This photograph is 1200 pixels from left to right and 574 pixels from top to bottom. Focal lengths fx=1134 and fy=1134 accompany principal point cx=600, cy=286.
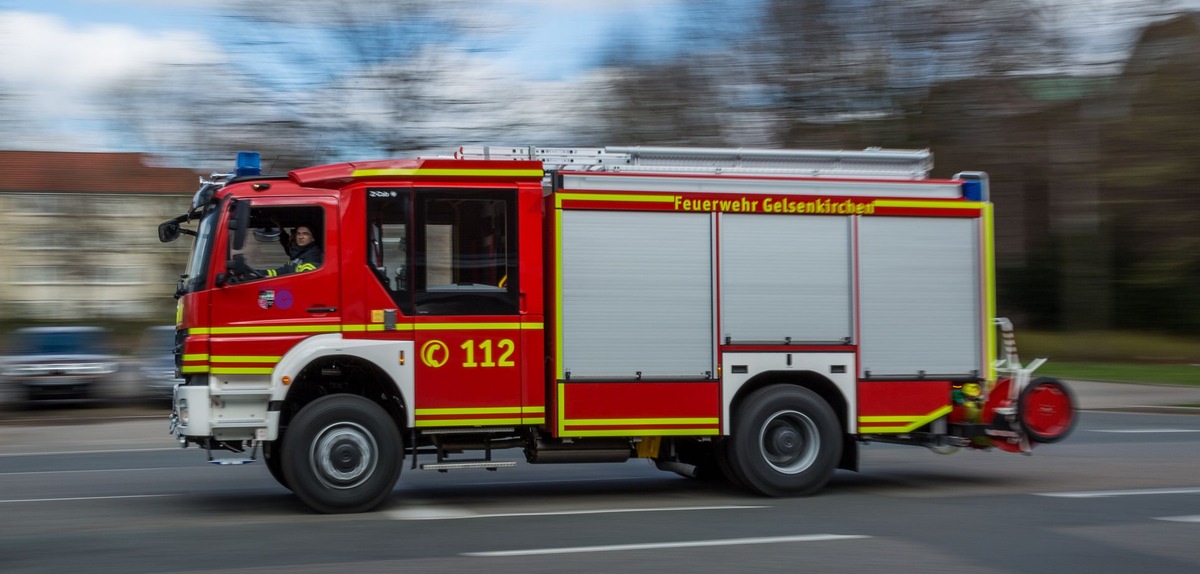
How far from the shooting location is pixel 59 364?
20.1 meters

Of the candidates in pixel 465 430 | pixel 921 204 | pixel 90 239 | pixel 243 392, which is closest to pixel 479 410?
pixel 465 430

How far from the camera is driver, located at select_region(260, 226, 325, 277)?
8836 millimetres

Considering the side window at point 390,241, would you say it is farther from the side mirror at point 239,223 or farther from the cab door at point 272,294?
the side mirror at point 239,223

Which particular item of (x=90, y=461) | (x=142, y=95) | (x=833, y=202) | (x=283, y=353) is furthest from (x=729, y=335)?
(x=142, y=95)

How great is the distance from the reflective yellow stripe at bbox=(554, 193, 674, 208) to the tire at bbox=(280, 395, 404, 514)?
2.20 m

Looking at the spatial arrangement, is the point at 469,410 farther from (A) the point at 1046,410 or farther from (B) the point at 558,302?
(A) the point at 1046,410

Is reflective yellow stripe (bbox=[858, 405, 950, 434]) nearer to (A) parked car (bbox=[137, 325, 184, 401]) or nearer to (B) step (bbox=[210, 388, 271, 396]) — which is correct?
(B) step (bbox=[210, 388, 271, 396])

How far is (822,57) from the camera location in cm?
2725

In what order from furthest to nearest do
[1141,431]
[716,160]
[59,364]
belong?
[59,364], [1141,431], [716,160]

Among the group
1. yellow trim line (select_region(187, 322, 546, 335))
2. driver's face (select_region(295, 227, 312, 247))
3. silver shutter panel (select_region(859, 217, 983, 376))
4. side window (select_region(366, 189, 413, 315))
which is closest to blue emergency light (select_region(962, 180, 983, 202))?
silver shutter panel (select_region(859, 217, 983, 376))

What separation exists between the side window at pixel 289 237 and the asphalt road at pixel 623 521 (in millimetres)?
1950

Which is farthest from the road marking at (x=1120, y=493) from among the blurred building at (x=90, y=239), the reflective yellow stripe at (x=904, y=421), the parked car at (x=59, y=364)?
the blurred building at (x=90, y=239)

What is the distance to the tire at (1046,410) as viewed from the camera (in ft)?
31.9

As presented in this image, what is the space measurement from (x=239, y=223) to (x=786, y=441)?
15.6 ft
